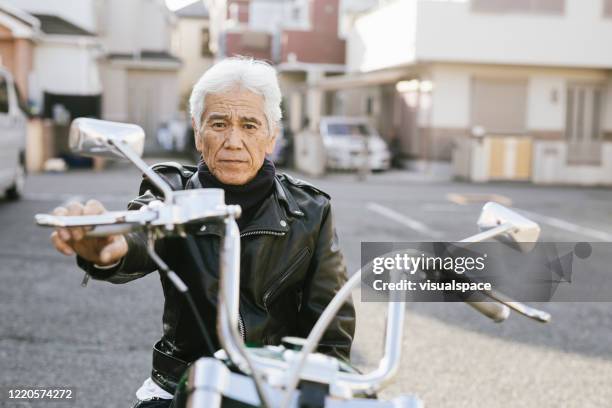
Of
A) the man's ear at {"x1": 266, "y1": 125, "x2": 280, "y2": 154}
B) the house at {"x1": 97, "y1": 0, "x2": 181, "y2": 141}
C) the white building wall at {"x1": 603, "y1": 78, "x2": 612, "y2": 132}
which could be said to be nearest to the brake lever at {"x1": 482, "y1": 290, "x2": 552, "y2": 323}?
the man's ear at {"x1": 266, "y1": 125, "x2": 280, "y2": 154}

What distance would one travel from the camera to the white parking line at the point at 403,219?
10.6m

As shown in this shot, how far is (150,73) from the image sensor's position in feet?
101

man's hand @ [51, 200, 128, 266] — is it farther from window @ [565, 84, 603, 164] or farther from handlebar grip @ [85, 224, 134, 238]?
window @ [565, 84, 603, 164]

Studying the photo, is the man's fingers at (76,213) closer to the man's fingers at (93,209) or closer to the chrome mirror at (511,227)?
the man's fingers at (93,209)

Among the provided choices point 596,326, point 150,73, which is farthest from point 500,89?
point 596,326

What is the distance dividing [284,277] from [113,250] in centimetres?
69

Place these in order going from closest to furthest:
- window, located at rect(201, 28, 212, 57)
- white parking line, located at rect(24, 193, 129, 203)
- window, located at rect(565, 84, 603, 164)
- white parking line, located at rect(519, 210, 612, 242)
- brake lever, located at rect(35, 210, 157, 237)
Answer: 1. brake lever, located at rect(35, 210, 157, 237)
2. white parking line, located at rect(519, 210, 612, 242)
3. white parking line, located at rect(24, 193, 129, 203)
4. window, located at rect(565, 84, 603, 164)
5. window, located at rect(201, 28, 212, 57)

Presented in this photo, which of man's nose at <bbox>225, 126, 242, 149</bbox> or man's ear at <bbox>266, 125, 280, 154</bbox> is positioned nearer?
man's nose at <bbox>225, 126, 242, 149</bbox>

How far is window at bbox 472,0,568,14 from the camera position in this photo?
21.9m

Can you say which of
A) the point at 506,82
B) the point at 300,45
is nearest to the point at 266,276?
the point at 506,82

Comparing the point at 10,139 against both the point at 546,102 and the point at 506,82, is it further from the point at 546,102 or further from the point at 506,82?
the point at 546,102

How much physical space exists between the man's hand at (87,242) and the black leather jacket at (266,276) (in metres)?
0.41

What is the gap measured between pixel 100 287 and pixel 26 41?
56.3ft

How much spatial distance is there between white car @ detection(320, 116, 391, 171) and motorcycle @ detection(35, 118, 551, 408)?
2001 cm
